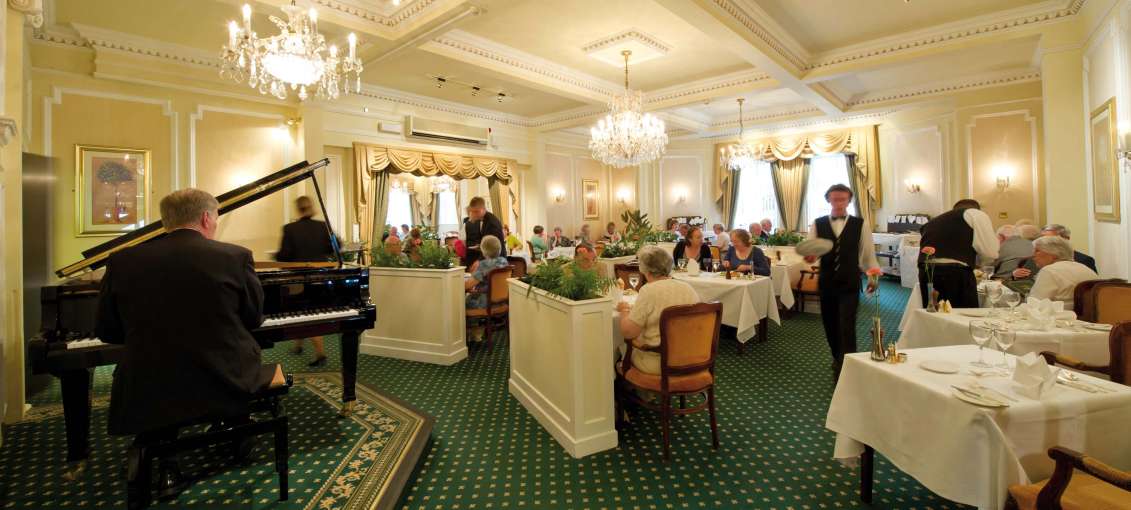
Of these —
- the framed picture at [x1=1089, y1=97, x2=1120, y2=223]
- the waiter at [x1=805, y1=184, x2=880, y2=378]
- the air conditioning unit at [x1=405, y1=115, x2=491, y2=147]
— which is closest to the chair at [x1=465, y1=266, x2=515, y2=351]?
the waiter at [x1=805, y1=184, x2=880, y2=378]

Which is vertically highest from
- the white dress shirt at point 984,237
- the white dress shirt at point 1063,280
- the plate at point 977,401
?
the white dress shirt at point 984,237

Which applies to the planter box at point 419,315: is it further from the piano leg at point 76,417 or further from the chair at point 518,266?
the piano leg at point 76,417

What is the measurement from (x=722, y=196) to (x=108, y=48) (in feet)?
39.7

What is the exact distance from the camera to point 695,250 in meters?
6.22

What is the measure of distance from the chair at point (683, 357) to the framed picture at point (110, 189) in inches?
256

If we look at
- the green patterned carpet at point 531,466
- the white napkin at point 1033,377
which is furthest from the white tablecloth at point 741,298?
the white napkin at point 1033,377

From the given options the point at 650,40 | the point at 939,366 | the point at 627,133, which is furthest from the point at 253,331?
the point at 650,40

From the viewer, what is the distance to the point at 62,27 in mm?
5570

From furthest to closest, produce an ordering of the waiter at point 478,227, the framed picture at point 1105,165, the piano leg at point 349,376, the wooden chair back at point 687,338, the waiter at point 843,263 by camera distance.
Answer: the waiter at point 478,227
the framed picture at point 1105,165
the waiter at point 843,263
the piano leg at point 349,376
the wooden chair back at point 687,338

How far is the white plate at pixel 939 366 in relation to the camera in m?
2.19

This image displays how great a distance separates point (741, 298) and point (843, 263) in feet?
4.10

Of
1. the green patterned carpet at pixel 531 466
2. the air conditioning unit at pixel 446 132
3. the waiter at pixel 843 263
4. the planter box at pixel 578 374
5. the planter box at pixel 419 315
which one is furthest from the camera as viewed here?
the air conditioning unit at pixel 446 132

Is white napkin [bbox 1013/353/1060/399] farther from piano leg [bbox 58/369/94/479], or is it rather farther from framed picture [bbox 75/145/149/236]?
framed picture [bbox 75/145/149/236]

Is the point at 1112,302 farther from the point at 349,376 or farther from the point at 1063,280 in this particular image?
the point at 349,376
